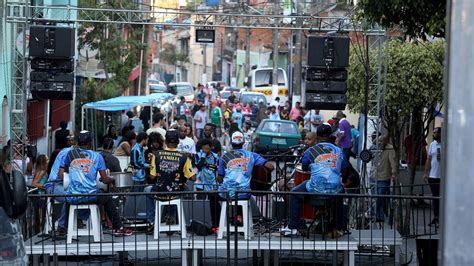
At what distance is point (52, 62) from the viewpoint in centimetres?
2148

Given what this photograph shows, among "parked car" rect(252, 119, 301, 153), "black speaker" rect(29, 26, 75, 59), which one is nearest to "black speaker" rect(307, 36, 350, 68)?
"black speaker" rect(29, 26, 75, 59)

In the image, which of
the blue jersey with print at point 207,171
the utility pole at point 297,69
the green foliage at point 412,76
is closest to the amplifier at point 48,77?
the blue jersey with print at point 207,171

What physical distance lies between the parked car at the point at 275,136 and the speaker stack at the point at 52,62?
13.5 meters

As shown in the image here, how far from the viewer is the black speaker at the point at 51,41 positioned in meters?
20.9

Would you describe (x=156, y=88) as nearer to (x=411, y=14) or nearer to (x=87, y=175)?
(x=87, y=175)

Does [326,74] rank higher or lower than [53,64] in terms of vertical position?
lower

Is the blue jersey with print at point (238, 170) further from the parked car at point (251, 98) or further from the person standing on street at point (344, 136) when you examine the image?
the parked car at point (251, 98)

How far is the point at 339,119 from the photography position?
28.6 meters

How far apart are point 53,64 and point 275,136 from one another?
14.6 meters

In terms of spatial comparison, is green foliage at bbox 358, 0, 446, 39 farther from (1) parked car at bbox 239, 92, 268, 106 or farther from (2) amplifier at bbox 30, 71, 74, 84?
(1) parked car at bbox 239, 92, 268, 106

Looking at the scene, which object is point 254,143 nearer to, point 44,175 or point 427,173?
point 427,173

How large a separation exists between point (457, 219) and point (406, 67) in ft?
62.6

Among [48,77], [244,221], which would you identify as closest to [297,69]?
[48,77]

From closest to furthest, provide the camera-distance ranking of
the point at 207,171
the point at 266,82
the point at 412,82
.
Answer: the point at 207,171 → the point at 412,82 → the point at 266,82
